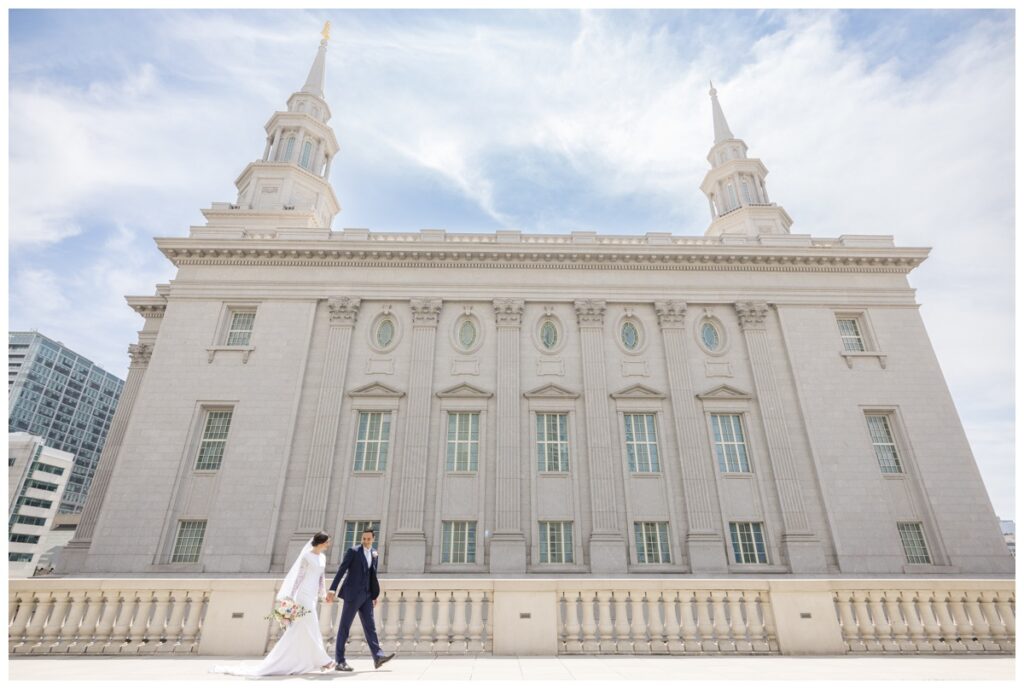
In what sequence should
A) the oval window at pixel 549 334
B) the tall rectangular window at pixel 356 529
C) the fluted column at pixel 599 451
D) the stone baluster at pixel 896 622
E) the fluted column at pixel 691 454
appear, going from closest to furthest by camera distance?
the stone baluster at pixel 896 622
the fluted column at pixel 599 451
the fluted column at pixel 691 454
the tall rectangular window at pixel 356 529
the oval window at pixel 549 334

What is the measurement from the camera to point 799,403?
22.8 metres

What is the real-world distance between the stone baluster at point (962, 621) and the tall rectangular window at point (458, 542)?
14.9 metres

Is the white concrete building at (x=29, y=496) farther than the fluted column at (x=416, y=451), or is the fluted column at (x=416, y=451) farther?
the white concrete building at (x=29, y=496)

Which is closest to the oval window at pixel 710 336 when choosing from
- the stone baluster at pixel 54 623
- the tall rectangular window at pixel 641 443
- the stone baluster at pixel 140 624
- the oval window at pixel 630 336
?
the oval window at pixel 630 336

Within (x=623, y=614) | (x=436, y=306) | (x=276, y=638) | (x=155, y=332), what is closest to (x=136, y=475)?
(x=155, y=332)

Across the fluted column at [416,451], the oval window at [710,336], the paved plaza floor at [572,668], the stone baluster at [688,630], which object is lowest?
the paved plaza floor at [572,668]

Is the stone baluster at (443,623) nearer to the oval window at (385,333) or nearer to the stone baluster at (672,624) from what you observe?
the stone baluster at (672,624)

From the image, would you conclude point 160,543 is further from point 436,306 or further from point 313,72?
point 313,72

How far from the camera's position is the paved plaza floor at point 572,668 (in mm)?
7047

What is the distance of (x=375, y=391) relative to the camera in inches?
891

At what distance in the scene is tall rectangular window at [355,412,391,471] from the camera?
2164 cm

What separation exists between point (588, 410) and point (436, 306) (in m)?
8.97

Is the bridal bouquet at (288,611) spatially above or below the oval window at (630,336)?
below

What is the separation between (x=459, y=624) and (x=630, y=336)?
58.5 ft
